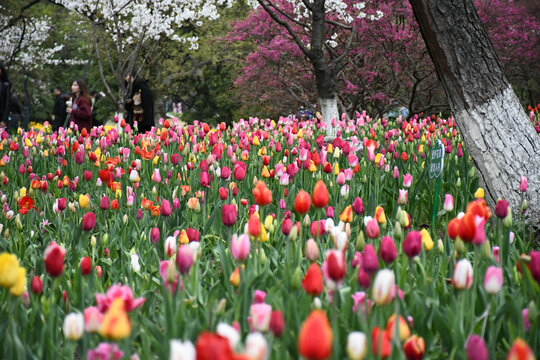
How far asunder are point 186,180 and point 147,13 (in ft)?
40.3

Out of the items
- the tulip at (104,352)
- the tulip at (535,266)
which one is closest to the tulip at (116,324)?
the tulip at (104,352)

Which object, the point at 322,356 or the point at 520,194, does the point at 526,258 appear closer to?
the point at 322,356

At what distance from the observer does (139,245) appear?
9.70ft

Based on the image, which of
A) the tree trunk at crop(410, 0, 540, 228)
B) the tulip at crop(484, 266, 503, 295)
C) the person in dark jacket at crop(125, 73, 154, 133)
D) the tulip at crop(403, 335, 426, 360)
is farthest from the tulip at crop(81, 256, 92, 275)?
the person in dark jacket at crop(125, 73, 154, 133)

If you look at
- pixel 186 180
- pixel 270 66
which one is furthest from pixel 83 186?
pixel 270 66

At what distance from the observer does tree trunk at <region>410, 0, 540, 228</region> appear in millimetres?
3725

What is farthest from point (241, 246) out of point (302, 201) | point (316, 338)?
point (316, 338)

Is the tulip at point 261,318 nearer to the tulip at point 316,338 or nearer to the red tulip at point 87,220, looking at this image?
the tulip at point 316,338

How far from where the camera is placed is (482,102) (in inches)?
152

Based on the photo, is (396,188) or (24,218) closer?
(24,218)

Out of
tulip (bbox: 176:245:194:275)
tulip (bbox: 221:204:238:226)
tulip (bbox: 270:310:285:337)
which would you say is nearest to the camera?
tulip (bbox: 270:310:285:337)

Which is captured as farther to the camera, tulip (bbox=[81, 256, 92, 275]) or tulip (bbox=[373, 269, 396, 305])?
tulip (bbox=[81, 256, 92, 275])

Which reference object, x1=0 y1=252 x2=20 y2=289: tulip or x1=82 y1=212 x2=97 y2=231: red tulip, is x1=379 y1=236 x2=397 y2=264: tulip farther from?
x1=82 y1=212 x2=97 y2=231: red tulip

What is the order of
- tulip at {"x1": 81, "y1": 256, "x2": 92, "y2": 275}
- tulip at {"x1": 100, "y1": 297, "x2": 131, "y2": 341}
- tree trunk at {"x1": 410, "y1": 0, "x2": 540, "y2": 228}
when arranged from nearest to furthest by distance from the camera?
tulip at {"x1": 100, "y1": 297, "x2": 131, "y2": 341} → tulip at {"x1": 81, "y1": 256, "x2": 92, "y2": 275} → tree trunk at {"x1": 410, "y1": 0, "x2": 540, "y2": 228}
